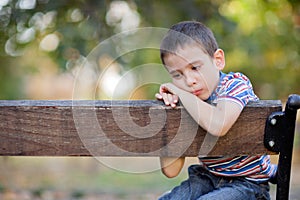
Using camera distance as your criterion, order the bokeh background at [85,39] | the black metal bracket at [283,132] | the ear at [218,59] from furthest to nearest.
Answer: the bokeh background at [85,39] → the ear at [218,59] → the black metal bracket at [283,132]

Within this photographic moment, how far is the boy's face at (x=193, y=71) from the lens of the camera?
1.95 m

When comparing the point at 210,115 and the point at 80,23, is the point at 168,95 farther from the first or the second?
the point at 80,23

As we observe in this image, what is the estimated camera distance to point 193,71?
6.42 feet

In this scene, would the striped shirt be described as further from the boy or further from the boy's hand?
the boy's hand

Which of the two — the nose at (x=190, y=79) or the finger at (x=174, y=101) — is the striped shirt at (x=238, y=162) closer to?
the nose at (x=190, y=79)

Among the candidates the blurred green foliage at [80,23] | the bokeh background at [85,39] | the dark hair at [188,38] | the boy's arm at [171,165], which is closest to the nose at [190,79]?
the dark hair at [188,38]

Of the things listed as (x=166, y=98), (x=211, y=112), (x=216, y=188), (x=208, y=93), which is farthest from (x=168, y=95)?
(x=216, y=188)

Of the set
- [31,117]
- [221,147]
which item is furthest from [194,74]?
[31,117]

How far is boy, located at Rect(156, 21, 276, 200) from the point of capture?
194 cm

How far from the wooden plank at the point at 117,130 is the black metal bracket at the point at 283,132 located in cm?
2

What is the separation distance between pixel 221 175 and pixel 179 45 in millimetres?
470

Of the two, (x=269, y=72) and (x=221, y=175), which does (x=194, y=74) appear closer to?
(x=221, y=175)

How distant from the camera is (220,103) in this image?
1.78 m

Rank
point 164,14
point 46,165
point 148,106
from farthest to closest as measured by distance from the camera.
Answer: point 46,165 → point 164,14 → point 148,106
